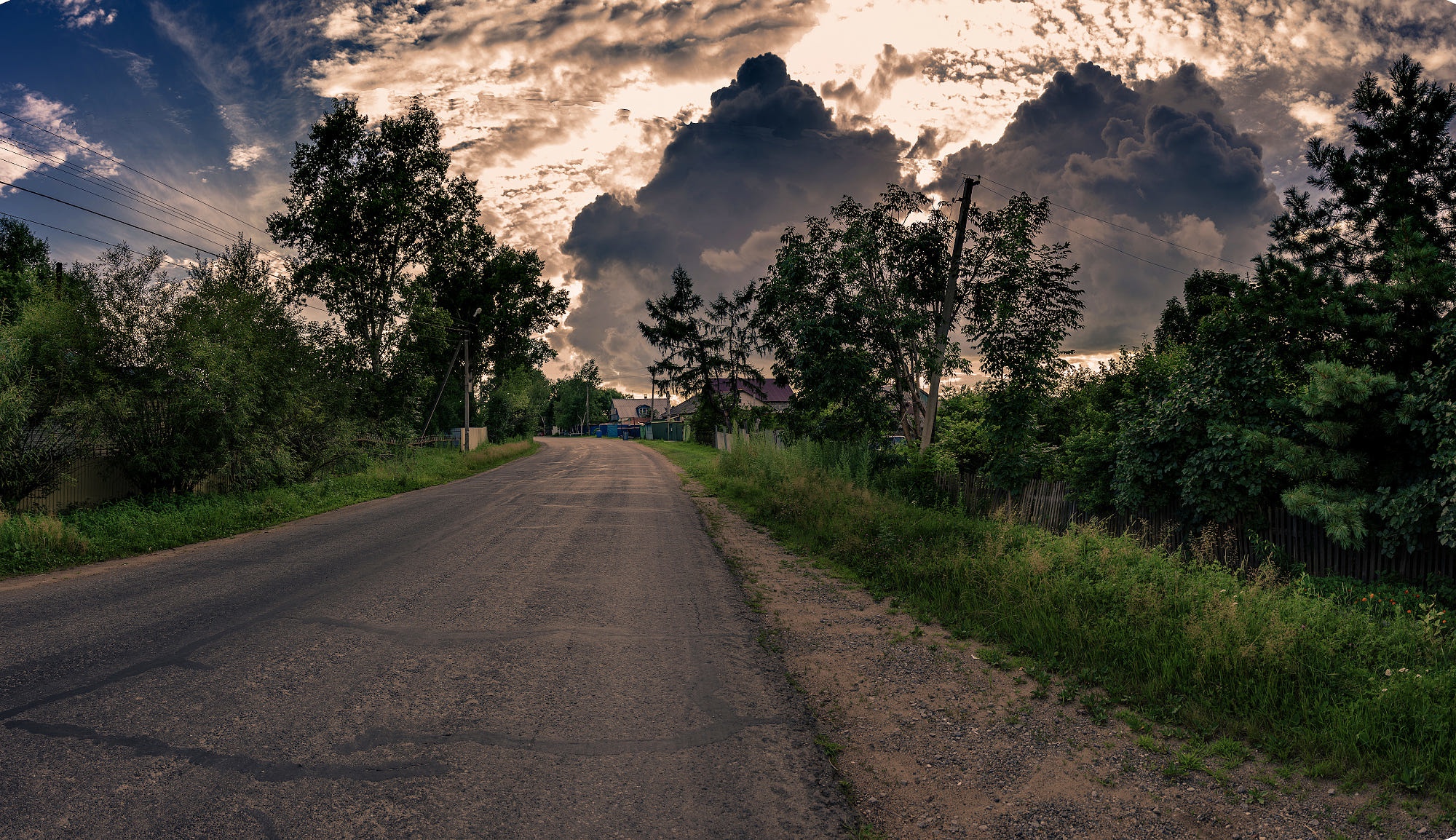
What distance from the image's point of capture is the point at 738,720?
4.46 metres

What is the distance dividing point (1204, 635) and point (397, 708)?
232 inches

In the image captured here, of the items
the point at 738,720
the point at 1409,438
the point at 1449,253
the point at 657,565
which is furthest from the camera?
the point at 1449,253

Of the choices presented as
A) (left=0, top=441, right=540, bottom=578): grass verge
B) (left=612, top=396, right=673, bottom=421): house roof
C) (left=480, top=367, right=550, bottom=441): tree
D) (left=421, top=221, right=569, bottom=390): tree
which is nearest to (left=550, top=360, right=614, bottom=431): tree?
(left=612, top=396, right=673, bottom=421): house roof

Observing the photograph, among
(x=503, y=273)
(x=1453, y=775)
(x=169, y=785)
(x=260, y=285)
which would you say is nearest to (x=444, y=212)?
(x=503, y=273)

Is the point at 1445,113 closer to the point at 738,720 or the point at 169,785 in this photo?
the point at 738,720

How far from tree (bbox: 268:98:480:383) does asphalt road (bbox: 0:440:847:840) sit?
80.5 feet

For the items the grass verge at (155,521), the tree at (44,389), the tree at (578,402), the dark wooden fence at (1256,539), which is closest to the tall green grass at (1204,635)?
the dark wooden fence at (1256,539)

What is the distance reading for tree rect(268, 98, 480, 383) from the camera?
29.9 meters

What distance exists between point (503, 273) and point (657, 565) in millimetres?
31782

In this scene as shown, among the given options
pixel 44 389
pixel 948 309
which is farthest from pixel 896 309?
pixel 44 389

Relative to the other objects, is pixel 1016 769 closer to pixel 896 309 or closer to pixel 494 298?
pixel 896 309

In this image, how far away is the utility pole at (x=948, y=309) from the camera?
17016 mm

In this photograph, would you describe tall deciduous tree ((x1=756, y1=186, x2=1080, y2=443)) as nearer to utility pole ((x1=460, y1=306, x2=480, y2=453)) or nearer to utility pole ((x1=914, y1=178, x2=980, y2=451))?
utility pole ((x1=914, y1=178, x2=980, y2=451))

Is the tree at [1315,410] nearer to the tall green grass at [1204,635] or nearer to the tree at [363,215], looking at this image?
the tall green grass at [1204,635]
